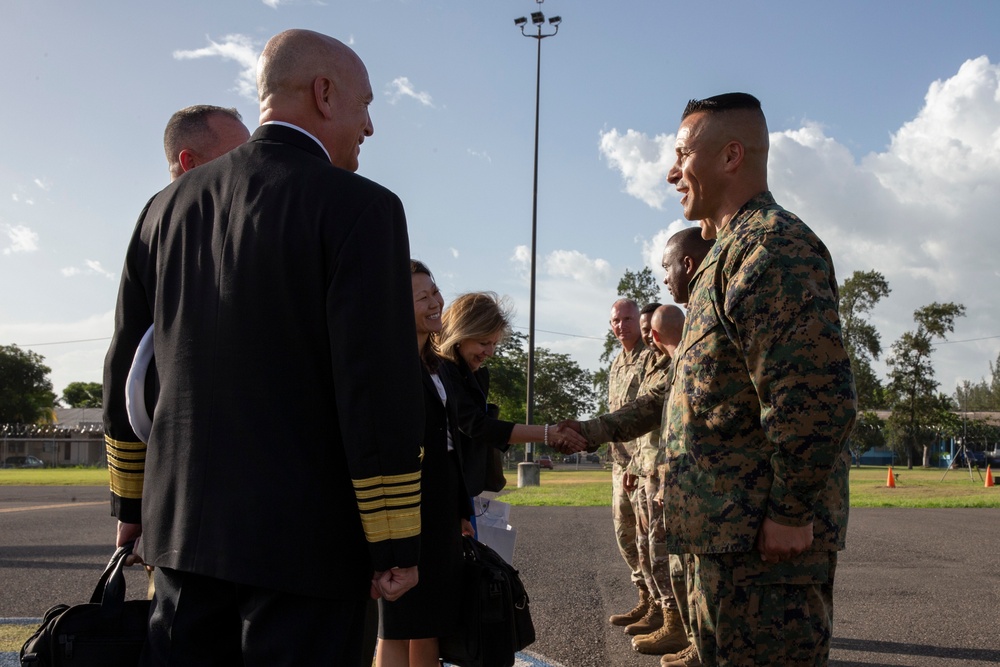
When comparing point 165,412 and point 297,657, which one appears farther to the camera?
point 165,412

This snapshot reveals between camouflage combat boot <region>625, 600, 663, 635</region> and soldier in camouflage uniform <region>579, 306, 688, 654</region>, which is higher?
soldier in camouflage uniform <region>579, 306, 688, 654</region>

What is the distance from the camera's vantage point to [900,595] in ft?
22.2

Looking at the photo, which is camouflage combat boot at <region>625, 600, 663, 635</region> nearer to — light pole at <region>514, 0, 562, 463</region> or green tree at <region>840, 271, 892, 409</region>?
light pole at <region>514, 0, 562, 463</region>

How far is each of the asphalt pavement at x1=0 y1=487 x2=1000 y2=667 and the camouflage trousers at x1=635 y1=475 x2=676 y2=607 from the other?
1.22ft

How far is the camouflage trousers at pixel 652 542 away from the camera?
485 centimetres

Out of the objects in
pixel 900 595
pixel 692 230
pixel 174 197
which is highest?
pixel 692 230

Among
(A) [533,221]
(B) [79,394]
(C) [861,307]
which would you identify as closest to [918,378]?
(C) [861,307]

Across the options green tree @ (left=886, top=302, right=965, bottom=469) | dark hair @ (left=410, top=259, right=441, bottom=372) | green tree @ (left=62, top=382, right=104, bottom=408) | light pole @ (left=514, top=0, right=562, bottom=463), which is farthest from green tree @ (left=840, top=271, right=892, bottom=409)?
green tree @ (left=62, top=382, right=104, bottom=408)

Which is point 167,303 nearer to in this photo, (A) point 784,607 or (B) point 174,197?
(B) point 174,197

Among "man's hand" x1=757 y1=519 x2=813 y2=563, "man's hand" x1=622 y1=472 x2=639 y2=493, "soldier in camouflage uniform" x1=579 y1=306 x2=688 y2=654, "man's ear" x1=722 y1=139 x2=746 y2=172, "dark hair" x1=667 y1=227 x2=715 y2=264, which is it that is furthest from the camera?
"man's hand" x1=622 y1=472 x2=639 y2=493

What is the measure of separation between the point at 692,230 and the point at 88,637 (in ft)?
10.7

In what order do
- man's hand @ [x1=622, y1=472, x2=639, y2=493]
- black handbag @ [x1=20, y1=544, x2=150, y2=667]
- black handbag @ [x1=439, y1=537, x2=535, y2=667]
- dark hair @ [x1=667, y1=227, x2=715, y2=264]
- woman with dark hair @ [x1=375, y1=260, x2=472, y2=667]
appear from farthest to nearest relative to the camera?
1. man's hand @ [x1=622, y1=472, x2=639, y2=493]
2. dark hair @ [x1=667, y1=227, x2=715, y2=264]
3. woman with dark hair @ [x1=375, y1=260, x2=472, y2=667]
4. black handbag @ [x1=439, y1=537, x2=535, y2=667]
5. black handbag @ [x1=20, y1=544, x2=150, y2=667]

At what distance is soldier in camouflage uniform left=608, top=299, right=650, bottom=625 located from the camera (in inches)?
227

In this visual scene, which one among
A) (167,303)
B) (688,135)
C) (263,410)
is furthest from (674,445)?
(167,303)
